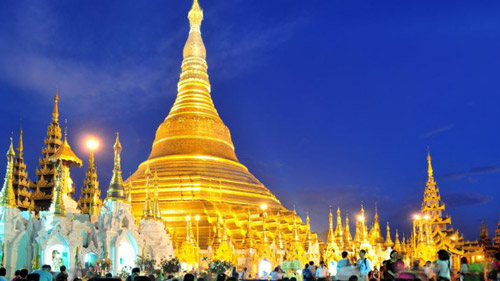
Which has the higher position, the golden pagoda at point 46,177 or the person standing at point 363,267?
the golden pagoda at point 46,177

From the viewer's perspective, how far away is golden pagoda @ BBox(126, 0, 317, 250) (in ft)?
121

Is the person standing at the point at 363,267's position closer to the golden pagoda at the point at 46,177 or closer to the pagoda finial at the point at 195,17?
the golden pagoda at the point at 46,177

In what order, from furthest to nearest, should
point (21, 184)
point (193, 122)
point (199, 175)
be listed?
point (193, 122) → point (199, 175) → point (21, 184)

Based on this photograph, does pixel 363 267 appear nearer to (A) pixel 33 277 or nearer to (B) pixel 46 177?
(A) pixel 33 277

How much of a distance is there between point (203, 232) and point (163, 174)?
747 cm

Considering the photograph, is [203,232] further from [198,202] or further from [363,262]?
[363,262]

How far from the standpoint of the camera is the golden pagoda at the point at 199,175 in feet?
121

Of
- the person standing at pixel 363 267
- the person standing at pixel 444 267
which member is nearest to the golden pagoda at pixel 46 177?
the person standing at pixel 363 267

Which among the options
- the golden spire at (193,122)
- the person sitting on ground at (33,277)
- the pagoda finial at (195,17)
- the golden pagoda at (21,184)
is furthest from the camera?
the pagoda finial at (195,17)

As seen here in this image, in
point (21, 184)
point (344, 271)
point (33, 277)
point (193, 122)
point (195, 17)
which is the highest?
point (195, 17)

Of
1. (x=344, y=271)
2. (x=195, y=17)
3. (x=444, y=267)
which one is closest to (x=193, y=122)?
(x=195, y=17)

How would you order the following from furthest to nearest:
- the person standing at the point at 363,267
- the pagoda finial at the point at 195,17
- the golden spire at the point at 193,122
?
the pagoda finial at the point at 195,17, the golden spire at the point at 193,122, the person standing at the point at 363,267

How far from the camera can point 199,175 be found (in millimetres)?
40562

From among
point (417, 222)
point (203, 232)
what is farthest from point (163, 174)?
point (417, 222)
